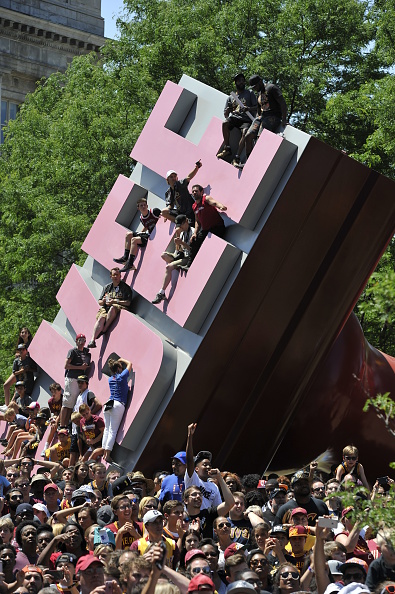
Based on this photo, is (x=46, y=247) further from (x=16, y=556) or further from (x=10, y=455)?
(x=16, y=556)

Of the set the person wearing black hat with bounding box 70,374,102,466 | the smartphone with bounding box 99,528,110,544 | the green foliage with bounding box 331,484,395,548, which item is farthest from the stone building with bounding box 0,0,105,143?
the green foliage with bounding box 331,484,395,548

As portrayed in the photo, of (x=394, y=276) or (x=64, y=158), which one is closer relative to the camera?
(x=394, y=276)

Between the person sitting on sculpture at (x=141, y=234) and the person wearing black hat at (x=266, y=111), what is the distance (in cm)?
229

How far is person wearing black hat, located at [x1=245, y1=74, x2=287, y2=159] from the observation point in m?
15.8

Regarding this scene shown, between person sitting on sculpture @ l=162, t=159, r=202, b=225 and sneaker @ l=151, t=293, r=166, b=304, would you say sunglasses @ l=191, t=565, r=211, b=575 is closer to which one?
sneaker @ l=151, t=293, r=166, b=304

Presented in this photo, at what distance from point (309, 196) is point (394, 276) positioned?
30.5 feet

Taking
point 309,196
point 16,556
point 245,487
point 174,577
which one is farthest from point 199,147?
point 174,577

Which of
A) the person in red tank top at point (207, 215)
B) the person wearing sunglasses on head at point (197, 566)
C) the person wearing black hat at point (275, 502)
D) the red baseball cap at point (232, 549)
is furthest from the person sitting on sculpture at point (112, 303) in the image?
the person wearing sunglasses on head at point (197, 566)

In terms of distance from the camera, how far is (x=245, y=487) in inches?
553

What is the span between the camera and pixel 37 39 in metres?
50.3

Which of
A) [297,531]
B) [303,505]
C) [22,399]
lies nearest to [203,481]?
[303,505]

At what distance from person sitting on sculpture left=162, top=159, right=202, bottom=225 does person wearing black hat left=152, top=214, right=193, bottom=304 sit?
0.28 m

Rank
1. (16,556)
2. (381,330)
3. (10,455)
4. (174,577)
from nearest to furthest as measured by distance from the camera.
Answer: (174,577) → (16,556) → (10,455) → (381,330)

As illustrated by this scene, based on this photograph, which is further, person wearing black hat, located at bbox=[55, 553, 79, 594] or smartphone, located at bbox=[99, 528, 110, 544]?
smartphone, located at bbox=[99, 528, 110, 544]
